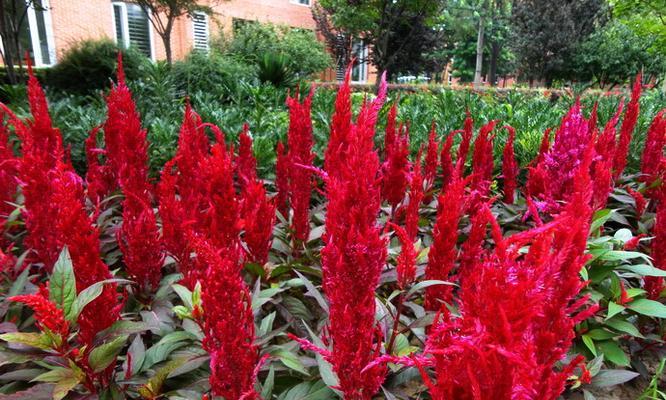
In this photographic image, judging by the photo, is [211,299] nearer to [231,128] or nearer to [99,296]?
[99,296]

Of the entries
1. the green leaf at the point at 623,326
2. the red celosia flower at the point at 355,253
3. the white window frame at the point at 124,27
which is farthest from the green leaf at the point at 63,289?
the white window frame at the point at 124,27

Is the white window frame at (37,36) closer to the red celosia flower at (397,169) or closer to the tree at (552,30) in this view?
the red celosia flower at (397,169)

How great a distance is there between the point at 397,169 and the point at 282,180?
611mm

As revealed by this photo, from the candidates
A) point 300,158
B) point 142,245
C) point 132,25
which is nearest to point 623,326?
point 300,158

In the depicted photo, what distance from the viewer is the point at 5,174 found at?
2305 millimetres

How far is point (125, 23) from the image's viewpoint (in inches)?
719

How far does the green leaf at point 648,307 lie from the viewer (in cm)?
175

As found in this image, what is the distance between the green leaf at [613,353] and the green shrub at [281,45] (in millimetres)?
13575

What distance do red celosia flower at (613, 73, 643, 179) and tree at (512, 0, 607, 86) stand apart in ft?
69.5

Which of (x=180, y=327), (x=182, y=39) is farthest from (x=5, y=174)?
(x=182, y=39)

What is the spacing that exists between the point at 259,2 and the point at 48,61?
10.3 metres

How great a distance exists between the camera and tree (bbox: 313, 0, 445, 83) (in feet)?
44.5

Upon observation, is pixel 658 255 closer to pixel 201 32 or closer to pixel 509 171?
pixel 509 171

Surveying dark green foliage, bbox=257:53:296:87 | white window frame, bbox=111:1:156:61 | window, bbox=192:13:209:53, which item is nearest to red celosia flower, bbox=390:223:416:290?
dark green foliage, bbox=257:53:296:87
